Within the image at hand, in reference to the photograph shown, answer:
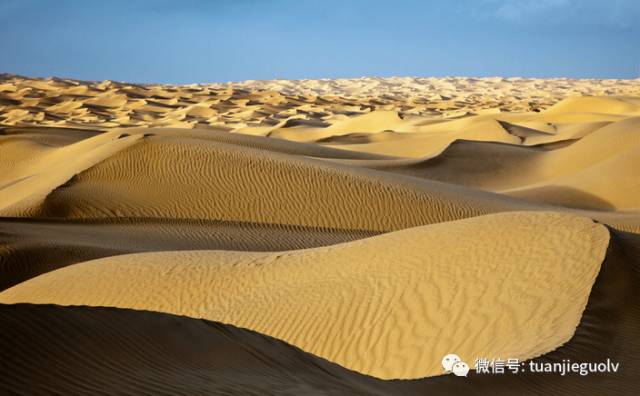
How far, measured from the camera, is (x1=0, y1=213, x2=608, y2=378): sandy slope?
6.32 metres

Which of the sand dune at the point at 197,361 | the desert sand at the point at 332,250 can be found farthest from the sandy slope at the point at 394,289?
the sand dune at the point at 197,361

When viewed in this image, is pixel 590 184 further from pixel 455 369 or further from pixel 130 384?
pixel 130 384

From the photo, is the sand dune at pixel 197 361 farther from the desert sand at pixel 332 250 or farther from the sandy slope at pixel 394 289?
the sandy slope at pixel 394 289

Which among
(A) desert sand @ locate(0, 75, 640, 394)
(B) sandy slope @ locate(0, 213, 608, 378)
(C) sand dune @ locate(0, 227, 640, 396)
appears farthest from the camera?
(B) sandy slope @ locate(0, 213, 608, 378)

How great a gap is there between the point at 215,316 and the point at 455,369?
315cm

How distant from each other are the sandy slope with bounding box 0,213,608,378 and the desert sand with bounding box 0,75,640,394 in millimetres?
21

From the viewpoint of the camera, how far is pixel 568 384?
536 cm

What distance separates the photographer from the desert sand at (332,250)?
5.86 meters

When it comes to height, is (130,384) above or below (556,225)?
above

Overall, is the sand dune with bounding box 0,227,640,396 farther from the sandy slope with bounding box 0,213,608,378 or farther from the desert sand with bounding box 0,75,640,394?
the sandy slope with bounding box 0,213,608,378

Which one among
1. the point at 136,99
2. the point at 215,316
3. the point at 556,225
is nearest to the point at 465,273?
the point at 556,225

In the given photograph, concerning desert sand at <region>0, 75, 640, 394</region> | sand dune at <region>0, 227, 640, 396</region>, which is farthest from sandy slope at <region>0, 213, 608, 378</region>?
sand dune at <region>0, 227, 640, 396</region>

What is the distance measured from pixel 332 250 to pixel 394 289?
173 centimetres

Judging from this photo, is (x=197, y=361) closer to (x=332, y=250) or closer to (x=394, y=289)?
(x=394, y=289)
